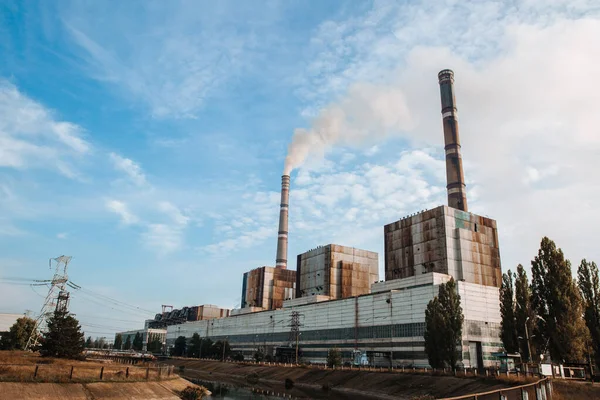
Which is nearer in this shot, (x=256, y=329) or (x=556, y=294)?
(x=556, y=294)

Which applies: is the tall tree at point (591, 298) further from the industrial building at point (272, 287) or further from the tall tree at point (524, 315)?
the industrial building at point (272, 287)

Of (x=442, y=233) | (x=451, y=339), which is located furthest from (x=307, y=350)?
(x=451, y=339)

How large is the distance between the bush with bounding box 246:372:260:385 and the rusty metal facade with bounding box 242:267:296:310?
271ft

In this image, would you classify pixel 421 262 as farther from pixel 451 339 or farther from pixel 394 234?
pixel 451 339

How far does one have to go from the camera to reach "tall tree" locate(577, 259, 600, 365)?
5666 centimetres

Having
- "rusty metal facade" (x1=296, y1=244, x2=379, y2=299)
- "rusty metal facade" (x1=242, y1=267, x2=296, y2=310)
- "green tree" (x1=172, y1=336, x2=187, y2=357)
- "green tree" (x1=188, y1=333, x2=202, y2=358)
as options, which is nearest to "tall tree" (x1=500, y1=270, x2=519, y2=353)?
"rusty metal facade" (x1=296, y1=244, x2=379, y2=299)

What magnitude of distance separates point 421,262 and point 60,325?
8680 cm

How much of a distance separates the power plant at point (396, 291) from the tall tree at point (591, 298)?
83.6 feet

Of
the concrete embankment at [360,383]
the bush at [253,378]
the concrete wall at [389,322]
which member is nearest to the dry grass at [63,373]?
the concrete embankment at [360,383]

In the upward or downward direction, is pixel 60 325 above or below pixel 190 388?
above

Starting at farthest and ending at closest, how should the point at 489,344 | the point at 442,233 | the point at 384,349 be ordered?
the point at 442,233 → the point at 384,349 → the point at 489,344

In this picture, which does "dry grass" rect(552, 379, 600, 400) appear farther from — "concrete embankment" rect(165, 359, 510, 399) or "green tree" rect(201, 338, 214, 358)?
"green tree" rect(201, 338, 214, 358)

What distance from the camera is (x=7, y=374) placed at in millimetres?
29359

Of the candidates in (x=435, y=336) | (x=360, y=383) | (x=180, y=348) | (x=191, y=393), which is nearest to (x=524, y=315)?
(x=435, y=336)
